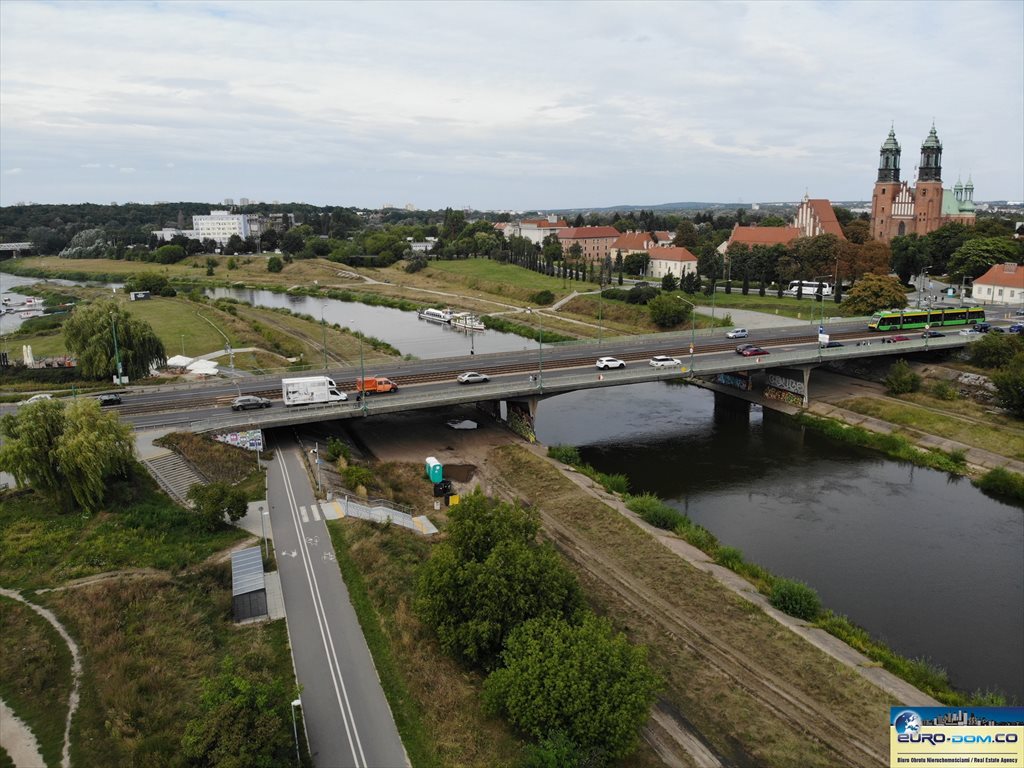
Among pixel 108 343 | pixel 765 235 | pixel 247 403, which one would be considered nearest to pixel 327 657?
pixel 247 403

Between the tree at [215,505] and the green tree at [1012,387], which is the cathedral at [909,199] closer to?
the green tree at [1012,387]

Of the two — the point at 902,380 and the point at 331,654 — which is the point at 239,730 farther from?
the point at 902,380

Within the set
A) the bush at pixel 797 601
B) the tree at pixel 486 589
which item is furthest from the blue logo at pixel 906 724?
the bush at pixel 797 601

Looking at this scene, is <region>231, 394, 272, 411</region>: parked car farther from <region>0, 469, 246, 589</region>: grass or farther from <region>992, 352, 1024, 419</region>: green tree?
<region>992, 352, 1024, 419</region>: green tree

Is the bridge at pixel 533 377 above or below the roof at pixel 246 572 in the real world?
above

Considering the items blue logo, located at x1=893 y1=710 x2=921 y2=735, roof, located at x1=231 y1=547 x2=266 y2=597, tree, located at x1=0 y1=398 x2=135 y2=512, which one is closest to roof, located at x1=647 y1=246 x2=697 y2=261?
tree, located at x1=0 y1=398 x2=135 y2=512

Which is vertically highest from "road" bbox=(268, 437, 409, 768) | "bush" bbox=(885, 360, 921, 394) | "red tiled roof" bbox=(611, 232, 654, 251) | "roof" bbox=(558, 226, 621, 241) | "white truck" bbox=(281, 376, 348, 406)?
"roof" bbox=(558, 226, 621, 241)
